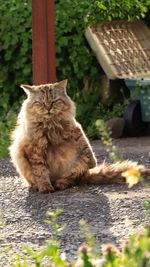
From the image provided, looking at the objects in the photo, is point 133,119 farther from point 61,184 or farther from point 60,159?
point 61,184

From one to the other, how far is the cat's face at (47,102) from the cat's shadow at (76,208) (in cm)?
69

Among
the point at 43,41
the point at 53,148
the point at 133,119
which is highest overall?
the point at 43,41

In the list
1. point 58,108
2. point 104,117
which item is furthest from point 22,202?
point 104,117

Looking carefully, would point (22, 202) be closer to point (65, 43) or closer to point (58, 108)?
point (58, 108)

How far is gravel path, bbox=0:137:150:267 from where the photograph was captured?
629 centimetres

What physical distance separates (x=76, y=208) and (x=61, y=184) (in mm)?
850

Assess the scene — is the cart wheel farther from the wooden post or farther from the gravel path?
the gravel path

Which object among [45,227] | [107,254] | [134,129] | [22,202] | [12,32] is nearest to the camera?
[107,254]

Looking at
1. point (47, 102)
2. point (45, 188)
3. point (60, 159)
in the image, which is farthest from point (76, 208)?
point (47, 102)

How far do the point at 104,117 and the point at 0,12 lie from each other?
7.32ft

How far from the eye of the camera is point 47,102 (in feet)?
26.9

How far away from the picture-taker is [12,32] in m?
12.9

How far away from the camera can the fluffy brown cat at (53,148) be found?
323 inches

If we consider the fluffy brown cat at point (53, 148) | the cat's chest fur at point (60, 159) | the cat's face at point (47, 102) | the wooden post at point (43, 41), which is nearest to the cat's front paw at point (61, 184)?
the fluffy brown cat at point (53, 148)
